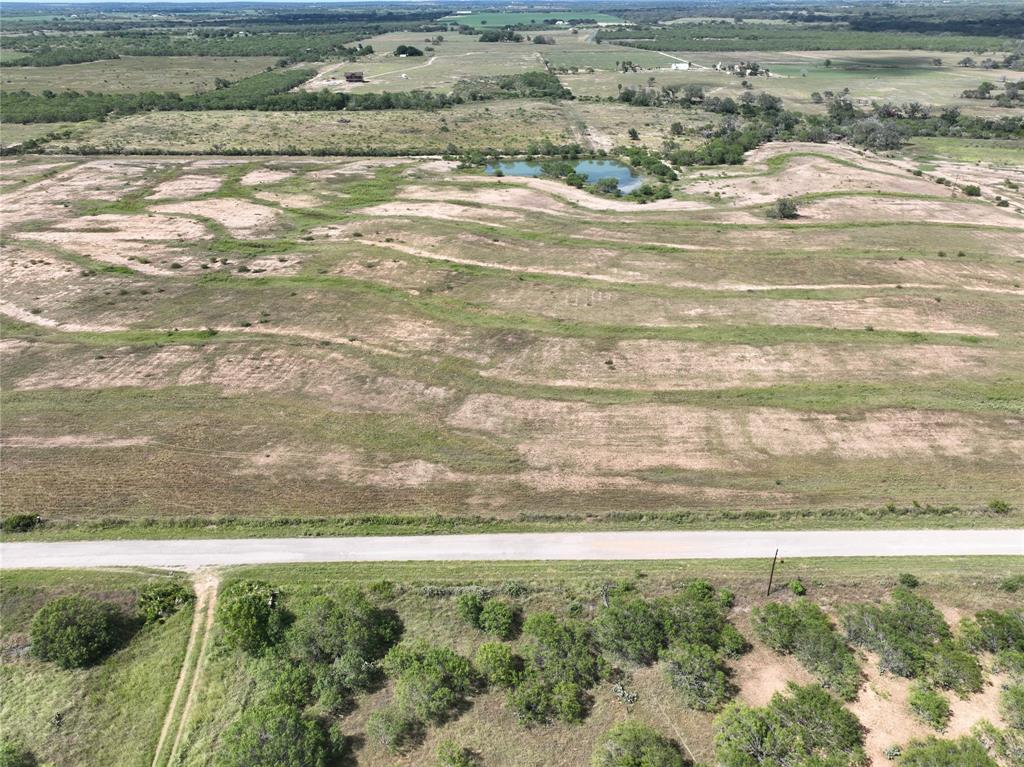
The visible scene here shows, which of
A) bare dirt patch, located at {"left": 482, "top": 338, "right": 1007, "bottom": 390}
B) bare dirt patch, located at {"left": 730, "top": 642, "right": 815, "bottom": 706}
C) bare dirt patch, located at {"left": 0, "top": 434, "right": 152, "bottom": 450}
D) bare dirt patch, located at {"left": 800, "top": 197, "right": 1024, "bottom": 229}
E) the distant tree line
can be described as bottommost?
bare dirt patch, located at {"left": 730, "top": 642, "right": 815, "bottom": 706}

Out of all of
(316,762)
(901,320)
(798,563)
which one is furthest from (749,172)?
(316,762)

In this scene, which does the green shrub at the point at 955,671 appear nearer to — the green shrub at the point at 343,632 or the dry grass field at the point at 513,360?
the dry grass field at the point at 513,360

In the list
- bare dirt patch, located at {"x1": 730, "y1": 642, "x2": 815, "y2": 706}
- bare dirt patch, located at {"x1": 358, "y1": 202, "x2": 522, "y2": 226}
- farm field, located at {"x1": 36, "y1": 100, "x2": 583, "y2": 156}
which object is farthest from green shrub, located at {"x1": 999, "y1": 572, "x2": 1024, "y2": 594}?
farm field, located at {"x1": 36, "y1": 100, "x2": 583, "y2": 156}

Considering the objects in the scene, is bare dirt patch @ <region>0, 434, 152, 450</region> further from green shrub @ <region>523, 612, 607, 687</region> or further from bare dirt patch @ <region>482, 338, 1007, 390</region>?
green shrub @ <region>523, 612, 607, 687</region>

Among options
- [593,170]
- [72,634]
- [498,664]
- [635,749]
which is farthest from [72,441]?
[593,170]

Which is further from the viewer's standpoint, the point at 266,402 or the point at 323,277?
the point at 323,277

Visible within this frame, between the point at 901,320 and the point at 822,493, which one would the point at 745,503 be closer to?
the point at 822,493
